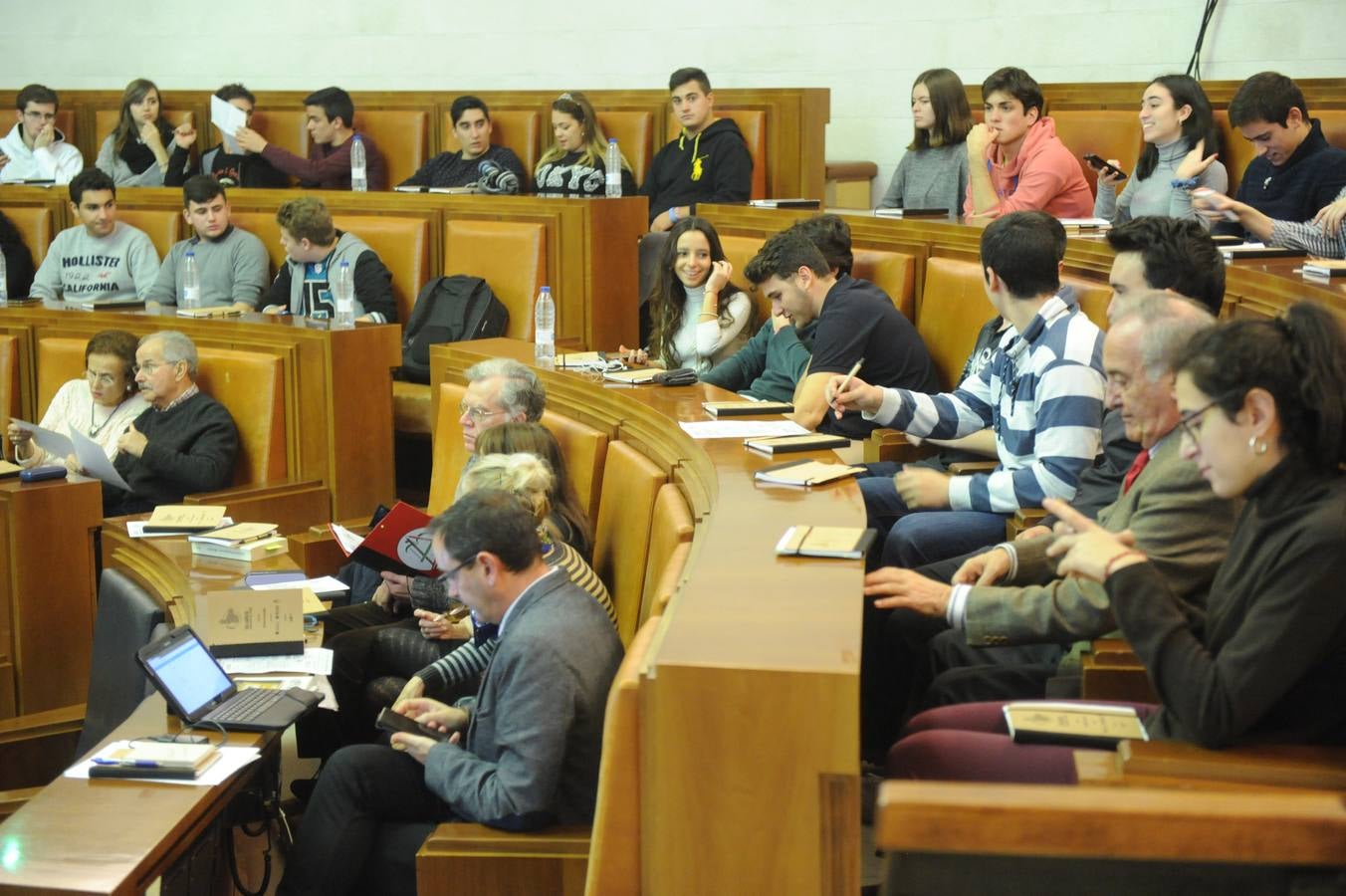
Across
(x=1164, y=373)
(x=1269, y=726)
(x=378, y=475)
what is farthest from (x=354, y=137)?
(x=1269, y=726)

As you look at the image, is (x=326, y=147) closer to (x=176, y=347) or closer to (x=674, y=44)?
(x=674, y=44)

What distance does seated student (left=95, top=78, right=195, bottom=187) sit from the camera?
268 inches

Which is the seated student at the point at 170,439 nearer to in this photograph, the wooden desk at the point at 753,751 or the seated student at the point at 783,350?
the seated student at the point at 783,350

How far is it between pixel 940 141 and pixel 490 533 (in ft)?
9.87

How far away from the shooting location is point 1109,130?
5.04 m

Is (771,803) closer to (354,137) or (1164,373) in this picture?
(1164,373)

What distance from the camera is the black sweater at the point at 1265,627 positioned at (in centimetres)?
148

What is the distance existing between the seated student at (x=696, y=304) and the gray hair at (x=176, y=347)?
136cm

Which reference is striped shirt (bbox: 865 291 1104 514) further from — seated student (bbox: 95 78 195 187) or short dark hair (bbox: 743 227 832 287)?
seated student (bbox: 95 78 195 187)

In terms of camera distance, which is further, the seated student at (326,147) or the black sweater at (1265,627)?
the seated student at (326,147)

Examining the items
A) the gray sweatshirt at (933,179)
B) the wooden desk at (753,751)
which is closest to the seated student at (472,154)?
the gray sweatshirt at (933,179)

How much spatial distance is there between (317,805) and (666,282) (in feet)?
7.51

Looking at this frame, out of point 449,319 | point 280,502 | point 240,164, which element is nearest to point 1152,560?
point 280,502

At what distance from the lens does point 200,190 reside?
5457 millimetres
